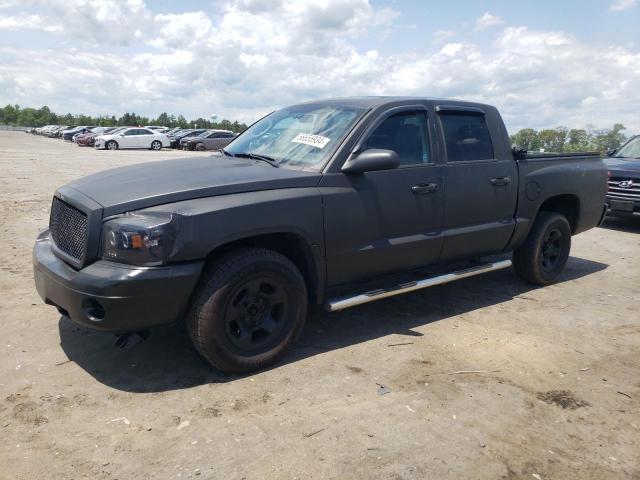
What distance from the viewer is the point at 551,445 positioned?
2881 mm

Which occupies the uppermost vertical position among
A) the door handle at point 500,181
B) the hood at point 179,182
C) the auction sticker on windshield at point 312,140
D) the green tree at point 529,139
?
the green tree at point 529,139

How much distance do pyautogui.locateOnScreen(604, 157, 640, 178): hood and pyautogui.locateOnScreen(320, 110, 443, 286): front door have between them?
6.27m

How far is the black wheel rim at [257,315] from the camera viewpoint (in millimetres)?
3465

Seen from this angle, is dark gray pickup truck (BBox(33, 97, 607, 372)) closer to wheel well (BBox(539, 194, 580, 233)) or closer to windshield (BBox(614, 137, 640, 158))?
wheel well (BBox(539, 194, 580, 233))

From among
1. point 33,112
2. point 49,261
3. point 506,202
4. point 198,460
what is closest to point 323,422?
point 198,460

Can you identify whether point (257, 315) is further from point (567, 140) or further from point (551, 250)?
point (567, 140)

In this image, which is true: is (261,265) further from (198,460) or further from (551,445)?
(551,445)

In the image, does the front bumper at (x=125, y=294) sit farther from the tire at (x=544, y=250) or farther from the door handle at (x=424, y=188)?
the tire at (x=544, y=250)

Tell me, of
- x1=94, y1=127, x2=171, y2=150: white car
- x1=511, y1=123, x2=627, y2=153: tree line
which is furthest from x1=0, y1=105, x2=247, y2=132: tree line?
x1=511, y1=123, x2=627, y2=153: tree line

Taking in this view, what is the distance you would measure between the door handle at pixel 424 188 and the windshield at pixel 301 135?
73cm

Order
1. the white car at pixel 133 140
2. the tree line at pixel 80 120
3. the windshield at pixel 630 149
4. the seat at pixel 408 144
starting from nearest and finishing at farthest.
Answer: the seat at pixel 408 144 → the windshield at pixel 630 149 → the white car at pixel 133 140 → the tree line at pixel 80 120

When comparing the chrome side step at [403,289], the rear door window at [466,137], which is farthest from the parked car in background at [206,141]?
the chrome side step at [403,289]

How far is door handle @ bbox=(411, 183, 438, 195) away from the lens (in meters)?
4.27

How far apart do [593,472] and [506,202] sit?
112 inches
